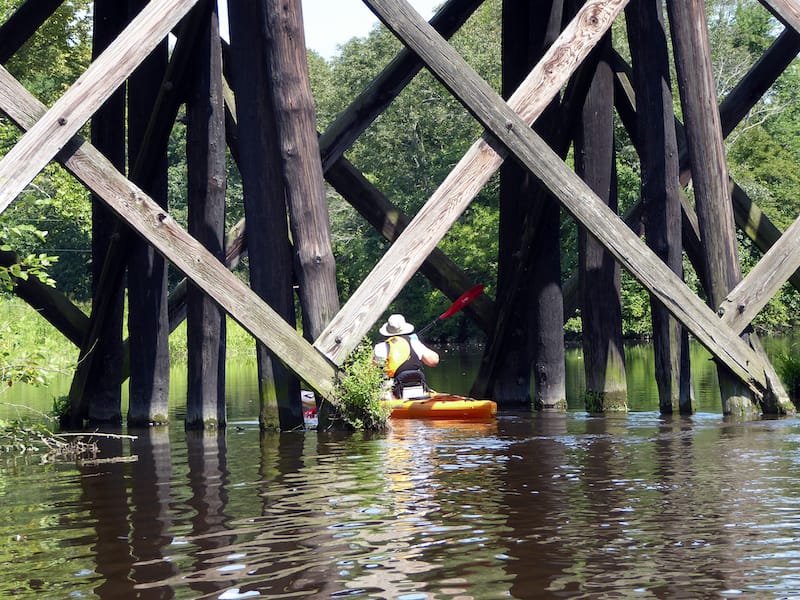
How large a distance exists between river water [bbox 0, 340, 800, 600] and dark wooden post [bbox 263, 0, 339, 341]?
110 centimetres

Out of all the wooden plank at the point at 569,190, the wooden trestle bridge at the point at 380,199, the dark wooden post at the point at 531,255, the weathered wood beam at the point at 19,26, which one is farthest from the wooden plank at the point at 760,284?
the weathered wood beam at the point at 19,26

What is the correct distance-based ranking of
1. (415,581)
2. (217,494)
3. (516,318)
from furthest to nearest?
(516,318)
(217,494)
(415,581)

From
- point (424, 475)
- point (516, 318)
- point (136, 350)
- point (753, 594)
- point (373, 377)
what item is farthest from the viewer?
point (516, 318)

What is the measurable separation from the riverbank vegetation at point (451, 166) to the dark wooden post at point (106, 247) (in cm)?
1964

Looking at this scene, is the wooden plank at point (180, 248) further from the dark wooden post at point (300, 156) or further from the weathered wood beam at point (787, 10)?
the weathered wood beam at point (787, 10)

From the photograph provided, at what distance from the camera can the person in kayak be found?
11.9 metres

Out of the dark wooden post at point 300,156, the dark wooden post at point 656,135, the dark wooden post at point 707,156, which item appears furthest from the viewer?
the dark wooden post at point 656,135

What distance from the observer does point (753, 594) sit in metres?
4.53

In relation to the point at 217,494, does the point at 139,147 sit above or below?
above

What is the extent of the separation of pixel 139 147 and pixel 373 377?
3.25 meters

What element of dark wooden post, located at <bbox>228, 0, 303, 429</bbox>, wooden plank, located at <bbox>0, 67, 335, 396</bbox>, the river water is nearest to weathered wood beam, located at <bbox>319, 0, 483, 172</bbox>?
dark wooden post, located at <bbox>228, 0, 303, 429</bbox>

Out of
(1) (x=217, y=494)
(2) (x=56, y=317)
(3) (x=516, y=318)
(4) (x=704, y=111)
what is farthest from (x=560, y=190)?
(2) (x=56, y=317)

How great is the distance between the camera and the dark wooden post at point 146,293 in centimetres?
1091

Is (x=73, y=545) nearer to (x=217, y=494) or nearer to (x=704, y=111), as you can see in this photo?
(x=217, y=494)
